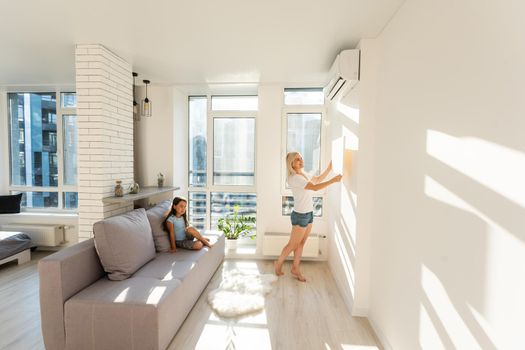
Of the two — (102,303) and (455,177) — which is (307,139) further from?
(102,303)

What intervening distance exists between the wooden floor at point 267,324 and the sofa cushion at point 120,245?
689 mm

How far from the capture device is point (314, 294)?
2668 millimetres

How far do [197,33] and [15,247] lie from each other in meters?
3.73

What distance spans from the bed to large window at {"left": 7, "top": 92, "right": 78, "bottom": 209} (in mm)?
766

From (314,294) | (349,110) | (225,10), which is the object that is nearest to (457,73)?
(349,110)

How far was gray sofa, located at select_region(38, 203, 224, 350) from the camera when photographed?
1.65 metres

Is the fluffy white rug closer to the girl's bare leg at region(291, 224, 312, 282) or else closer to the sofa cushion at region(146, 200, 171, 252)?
the girl's bare leg at region(291, 224, 312, 282)

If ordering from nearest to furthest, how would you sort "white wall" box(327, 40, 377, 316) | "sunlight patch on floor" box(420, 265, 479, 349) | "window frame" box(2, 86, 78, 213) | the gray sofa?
"sunlight patch on floor" box(420, 265, 479, 349)
the gray sofa
"white wall" box(327, 40, 377, 316)
"window frame" box(2, 86, 78, 213)

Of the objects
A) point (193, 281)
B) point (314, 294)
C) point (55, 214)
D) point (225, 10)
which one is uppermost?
point (225, 10)

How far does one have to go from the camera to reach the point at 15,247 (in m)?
3.29

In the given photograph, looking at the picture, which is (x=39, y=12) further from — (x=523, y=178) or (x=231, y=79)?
(x=523, y=178)

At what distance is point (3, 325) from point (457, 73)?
3.75 m

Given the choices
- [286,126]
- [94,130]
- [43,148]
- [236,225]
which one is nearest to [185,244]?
[236,225]

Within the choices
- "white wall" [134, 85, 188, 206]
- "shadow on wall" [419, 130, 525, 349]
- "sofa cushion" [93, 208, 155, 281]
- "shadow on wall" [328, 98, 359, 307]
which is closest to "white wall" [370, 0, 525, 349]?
"shadow on wall" [419, 130, 525, 349]
